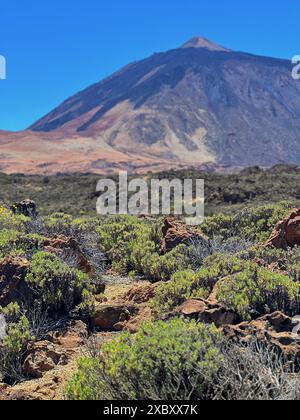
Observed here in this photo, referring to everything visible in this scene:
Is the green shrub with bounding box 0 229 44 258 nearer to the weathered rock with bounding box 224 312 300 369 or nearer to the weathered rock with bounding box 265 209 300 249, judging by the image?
the weathered rock with bounding box 265 209 300 249

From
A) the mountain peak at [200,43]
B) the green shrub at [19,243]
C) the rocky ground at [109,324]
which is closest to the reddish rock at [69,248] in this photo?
the rocky ground at [109,324]

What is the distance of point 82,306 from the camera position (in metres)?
4.46

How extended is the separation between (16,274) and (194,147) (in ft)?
231

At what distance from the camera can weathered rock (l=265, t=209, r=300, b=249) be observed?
535 centimetres

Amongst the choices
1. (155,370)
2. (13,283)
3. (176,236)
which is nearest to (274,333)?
(155,370)

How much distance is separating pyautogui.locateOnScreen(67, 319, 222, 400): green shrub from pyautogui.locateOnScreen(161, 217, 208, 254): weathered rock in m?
3.06

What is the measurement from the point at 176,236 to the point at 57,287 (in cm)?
194

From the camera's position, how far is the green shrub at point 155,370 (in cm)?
268

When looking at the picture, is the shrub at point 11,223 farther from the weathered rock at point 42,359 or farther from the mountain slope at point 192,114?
the mountain slope at point 192,114

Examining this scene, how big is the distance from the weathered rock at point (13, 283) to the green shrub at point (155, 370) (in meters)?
1.62

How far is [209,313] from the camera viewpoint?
3.54 m

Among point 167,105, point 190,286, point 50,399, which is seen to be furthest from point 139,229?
point 167,105

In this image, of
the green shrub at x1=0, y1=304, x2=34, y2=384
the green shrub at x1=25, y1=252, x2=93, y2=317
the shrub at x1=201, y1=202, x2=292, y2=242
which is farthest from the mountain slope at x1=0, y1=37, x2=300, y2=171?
the green shrub at x1=0, y1=304, x2=34, y2=384

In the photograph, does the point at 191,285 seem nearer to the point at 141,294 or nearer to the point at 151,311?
the point at 151,311
